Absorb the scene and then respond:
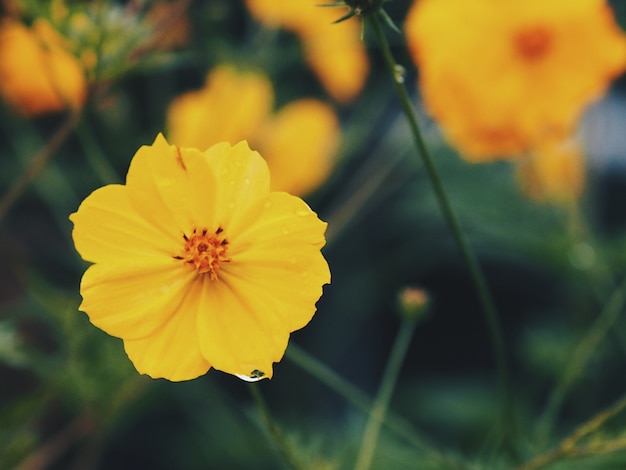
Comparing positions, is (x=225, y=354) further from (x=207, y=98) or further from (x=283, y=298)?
(x=207, y=98)

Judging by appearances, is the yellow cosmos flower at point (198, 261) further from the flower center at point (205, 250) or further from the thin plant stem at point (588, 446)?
the thin plant stem at point (588, 446)

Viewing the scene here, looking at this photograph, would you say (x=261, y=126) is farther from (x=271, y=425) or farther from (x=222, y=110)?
(x=271, y=425)

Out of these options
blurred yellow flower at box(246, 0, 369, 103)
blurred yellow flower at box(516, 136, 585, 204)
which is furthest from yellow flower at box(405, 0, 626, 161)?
blurred yellow flower at box(516, 136, 585, 204)

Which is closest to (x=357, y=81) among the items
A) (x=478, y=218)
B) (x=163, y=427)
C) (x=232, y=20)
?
(x=478, y=218)

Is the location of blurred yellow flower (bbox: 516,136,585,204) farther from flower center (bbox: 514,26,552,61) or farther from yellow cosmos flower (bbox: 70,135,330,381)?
yellow cosmos flower (bbox: 70,135,330,381)

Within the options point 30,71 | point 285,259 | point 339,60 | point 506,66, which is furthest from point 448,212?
point 339,60

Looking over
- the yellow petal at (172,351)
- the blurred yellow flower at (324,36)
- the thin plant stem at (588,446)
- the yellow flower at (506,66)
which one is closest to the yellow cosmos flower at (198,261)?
the yellow petal at (172,351)

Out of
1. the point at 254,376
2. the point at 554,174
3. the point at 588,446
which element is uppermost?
the point at 254,376
